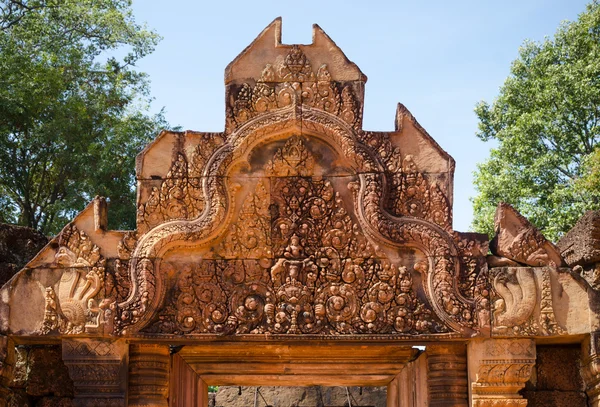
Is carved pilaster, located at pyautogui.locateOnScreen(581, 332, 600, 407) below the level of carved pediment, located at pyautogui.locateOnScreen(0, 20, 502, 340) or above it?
below

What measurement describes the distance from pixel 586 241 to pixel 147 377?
424cm

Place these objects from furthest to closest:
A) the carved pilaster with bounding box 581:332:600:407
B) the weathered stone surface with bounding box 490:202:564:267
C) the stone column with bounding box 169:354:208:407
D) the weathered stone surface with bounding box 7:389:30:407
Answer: the stone column with bounding box 169:354:208:407, the weathered stone surface with bounding box 7:389:30:407, the weathered stone surface with bounding box 490:202:564:267, the carved pilaster with bounding box 581:332:600:407

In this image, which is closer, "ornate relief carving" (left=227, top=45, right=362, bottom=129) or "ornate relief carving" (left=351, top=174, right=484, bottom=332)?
"ornate relief carving" (left=351, top=174, right=484, bottom=332)

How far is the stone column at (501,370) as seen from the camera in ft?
24.1

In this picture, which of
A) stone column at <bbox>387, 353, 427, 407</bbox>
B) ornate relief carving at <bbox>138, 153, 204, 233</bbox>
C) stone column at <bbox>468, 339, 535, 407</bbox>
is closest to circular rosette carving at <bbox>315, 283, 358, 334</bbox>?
stone column at <bbox>387, 353, 427, 407</bbox>

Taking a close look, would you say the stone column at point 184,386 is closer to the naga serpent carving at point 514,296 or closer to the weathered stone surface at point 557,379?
the naga serpent carving at point 514,296

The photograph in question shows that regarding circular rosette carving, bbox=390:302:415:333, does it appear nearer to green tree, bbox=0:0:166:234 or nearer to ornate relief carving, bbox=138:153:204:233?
ornate relief carving, bbox=138:153:204:233

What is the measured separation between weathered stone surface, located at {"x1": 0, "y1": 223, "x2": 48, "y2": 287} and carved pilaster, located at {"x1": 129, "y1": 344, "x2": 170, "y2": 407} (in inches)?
54.8

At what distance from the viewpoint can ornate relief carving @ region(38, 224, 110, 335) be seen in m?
7.36

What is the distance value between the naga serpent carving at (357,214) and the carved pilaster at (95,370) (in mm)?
249

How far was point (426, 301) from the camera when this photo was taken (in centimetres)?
745

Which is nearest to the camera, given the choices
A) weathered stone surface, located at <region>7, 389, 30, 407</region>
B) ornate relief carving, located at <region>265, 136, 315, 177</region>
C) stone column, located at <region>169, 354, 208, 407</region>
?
ornate relief carving, located at <region>265, 136, 315, 177</region>

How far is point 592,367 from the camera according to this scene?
24.3ft

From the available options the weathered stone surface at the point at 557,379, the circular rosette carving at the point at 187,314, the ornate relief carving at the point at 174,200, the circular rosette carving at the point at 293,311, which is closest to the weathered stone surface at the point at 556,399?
the weathered stone surface at the point at 557,379
